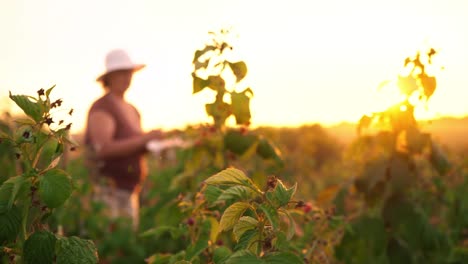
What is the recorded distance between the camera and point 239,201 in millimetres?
1548

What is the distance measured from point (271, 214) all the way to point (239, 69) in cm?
99

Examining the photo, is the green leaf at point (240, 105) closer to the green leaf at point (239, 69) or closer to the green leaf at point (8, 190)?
the green leaf at point (239, 69)

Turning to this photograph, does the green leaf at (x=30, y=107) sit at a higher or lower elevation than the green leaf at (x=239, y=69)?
lower

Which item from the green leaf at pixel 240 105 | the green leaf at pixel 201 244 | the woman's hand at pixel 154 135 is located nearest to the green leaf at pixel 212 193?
the green leaf at pixel 201 244

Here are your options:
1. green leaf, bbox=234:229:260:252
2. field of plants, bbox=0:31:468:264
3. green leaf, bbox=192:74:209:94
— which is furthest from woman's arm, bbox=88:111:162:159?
green leaf, bbox=234:229:260:252

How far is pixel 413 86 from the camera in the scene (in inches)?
103

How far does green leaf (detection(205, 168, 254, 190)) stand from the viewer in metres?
1.30

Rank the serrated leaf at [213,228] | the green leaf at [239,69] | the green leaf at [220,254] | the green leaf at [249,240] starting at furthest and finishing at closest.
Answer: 1. the green leaf at [239,69]
2. the serrated leaf at [213,228]
3. the green leaf at [220,254]
4. the green leaf at [249,240]

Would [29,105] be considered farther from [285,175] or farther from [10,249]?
[285,175]

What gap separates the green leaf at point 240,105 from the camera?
2242 mm

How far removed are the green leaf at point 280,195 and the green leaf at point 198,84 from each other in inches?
37.5

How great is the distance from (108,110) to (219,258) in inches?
162

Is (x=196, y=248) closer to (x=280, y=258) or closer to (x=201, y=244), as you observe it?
(x=201, y=244)

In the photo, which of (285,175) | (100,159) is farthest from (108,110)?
(285,175)
